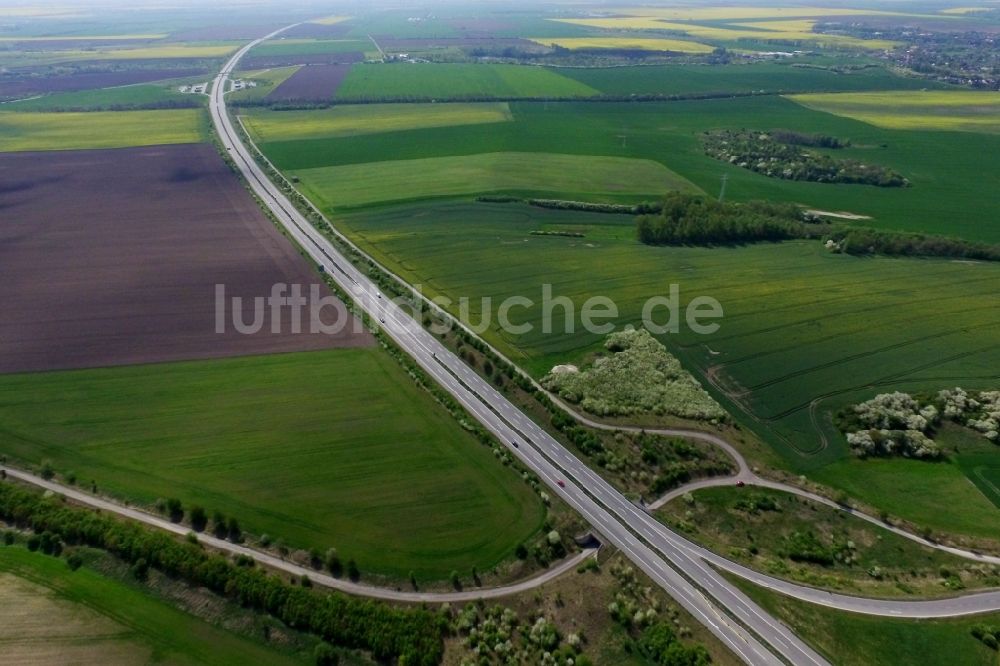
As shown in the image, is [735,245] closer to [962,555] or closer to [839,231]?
[839,231]

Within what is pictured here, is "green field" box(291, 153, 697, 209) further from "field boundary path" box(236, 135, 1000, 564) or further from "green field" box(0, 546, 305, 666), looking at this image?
"green field" box(0, 546, 305, 666)

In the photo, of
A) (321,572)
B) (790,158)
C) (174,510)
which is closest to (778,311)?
(321,572)

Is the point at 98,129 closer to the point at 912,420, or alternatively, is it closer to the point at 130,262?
the point at 130,262

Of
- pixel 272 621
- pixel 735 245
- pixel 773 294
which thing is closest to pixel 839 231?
pixel 735 245

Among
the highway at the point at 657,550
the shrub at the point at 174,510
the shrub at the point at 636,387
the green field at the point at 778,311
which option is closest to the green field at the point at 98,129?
the green field at the point at 778,311

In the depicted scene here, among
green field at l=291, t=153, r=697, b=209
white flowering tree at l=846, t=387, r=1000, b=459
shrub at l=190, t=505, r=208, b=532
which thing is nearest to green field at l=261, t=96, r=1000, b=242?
green field at l=291, t=153, r=697, b=209
